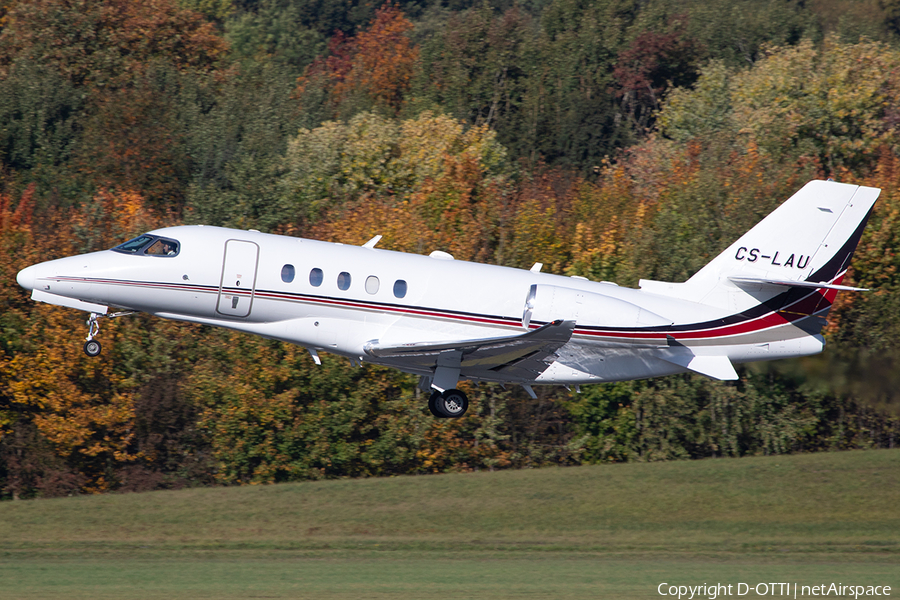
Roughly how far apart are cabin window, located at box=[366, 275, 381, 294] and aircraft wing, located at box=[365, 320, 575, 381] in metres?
0.93

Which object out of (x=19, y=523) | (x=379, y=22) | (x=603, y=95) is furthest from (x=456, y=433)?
(x=379, y=22)

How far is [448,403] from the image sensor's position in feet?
66.4

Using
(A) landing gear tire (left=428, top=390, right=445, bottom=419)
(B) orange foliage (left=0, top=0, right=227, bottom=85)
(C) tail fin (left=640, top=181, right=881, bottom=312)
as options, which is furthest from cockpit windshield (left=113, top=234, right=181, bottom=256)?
(B) orange foliage (left=0, top=0, right=227, bottom=85)

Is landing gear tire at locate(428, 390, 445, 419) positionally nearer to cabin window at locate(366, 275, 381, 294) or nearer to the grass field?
cabin window at locate(366, 275, 381, 294)

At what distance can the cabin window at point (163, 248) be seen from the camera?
Answer: 64.2 feet

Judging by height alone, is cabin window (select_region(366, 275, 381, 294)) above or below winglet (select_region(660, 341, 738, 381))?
above

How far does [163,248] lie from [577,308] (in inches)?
295

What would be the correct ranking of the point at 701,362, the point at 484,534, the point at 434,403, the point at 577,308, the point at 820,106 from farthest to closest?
1. the point at 820,106
2. the point at 484,534
3. the point at 701,362
4. the point at 434,403
5. the point at 577,308

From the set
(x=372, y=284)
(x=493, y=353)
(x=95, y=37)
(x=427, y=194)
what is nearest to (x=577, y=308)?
(x=493, y=353)

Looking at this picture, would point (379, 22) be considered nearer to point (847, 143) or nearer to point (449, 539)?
point (847, 143)

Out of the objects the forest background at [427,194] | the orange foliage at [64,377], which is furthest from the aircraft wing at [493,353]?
the orange foliage at [64,377]

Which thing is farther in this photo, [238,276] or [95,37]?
[95,37]

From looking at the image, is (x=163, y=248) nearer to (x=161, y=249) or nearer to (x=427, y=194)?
(x=161, y=249)

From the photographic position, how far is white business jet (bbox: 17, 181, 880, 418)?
19438 millimetres
